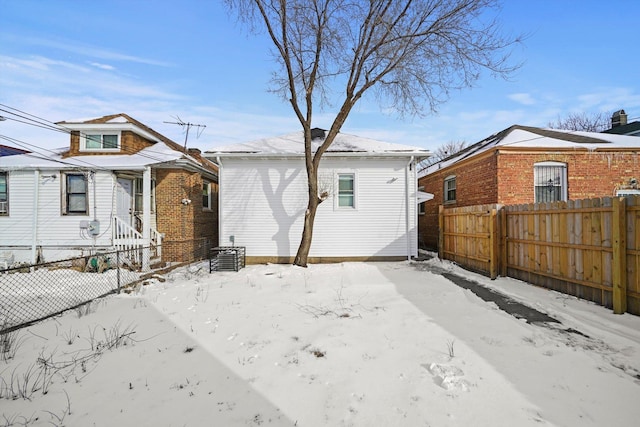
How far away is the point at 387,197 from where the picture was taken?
10859 millimetres

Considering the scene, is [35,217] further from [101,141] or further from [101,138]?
[101,138]

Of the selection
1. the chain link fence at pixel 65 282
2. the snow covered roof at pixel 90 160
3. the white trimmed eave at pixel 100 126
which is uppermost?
the white trimmed eave at pixel 100 126

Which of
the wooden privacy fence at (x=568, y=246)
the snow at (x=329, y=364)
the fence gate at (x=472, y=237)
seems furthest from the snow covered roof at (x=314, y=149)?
the snow at (x=329, y=364)

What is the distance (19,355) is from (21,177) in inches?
407

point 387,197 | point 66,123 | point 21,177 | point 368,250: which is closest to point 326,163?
point 387,197

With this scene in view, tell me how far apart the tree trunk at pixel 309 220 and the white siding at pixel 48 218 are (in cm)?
665

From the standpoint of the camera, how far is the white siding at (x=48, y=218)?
35.1ft

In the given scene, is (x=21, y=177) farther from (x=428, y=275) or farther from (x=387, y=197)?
(x=428, y=275)

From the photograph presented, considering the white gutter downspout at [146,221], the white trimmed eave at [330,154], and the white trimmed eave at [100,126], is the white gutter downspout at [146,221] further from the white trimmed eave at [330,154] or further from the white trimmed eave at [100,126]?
the white trimmed eave at [100,126]

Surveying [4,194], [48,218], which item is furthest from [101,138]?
[4,194]

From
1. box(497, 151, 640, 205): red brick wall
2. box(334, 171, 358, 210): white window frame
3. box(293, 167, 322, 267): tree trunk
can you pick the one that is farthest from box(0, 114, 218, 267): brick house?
box(497, 151, 640, 205): red brick wall

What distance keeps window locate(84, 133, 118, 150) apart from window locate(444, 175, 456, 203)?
46.1 ft

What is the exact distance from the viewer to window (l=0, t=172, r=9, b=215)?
36.1 feet

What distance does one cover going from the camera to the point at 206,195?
13406 mm
